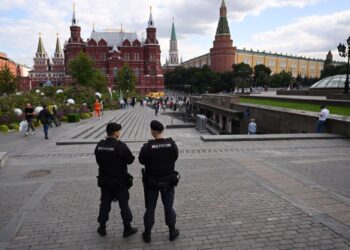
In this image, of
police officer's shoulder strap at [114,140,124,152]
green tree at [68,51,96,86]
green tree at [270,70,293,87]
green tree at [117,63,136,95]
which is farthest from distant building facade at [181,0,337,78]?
police officer's shoulder strap at [114,140,124,152]

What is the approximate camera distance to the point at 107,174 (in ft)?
14.9

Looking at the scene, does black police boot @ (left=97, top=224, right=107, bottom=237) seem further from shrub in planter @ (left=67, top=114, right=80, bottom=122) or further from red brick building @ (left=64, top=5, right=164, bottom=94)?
red brick building @ (left=64, top=5, right=164, bottom=94)

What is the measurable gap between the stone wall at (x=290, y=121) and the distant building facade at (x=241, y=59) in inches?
3975

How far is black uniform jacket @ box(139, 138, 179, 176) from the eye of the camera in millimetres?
4250

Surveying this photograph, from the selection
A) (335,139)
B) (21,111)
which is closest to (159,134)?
(335,139)

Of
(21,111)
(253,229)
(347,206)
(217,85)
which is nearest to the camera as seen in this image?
(253,229)

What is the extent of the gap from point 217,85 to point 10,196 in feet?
274

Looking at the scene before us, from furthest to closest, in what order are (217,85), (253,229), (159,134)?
(217,85) → (253,229) → (159,134)

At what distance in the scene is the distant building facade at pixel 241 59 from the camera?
395ft

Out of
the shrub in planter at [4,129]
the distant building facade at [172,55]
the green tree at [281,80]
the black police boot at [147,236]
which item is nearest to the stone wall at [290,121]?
the black police boot at [147,236]

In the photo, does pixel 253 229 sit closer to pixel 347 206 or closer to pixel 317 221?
pixel 317 221

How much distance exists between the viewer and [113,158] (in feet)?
14.6

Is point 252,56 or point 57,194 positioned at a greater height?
point 252,56

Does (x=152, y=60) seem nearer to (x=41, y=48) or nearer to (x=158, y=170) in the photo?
(x=41, y=48)
